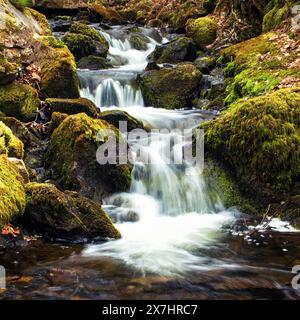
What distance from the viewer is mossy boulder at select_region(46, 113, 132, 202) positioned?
7359mm

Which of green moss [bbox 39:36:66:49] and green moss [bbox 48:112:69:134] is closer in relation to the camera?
green moss [bbox 48:112:69:134]

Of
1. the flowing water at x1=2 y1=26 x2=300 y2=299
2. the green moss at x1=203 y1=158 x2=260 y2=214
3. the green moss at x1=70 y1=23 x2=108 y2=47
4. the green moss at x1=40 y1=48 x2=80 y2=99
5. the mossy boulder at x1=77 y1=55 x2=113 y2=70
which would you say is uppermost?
the green moss at x1=70 y1=23 x2=108 y2=47

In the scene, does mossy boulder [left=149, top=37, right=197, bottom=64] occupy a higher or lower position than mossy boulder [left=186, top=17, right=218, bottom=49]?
lower

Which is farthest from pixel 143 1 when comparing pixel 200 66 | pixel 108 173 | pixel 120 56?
pixel 108 173

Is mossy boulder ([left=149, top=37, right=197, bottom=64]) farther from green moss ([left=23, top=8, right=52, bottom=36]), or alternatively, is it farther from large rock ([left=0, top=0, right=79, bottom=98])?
large rock ([left=0, top=0, right=79, bottom=98])

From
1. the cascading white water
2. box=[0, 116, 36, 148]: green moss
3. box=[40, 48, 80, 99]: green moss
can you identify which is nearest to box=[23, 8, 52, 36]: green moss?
box=[40, 48, 80, 99]: green moss

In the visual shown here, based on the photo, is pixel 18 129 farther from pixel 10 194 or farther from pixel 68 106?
pixel 10 194

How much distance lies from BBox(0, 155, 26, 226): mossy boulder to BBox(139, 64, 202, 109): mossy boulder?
6098 mm

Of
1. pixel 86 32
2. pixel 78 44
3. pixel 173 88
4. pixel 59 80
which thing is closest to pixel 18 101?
pixel 59 80

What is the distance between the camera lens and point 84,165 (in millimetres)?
7445

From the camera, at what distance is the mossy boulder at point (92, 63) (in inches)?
533

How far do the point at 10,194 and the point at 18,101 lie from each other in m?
3.73

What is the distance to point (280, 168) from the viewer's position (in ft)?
23.4

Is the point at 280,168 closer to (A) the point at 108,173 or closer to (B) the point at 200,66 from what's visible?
(A) the point at 108,173
